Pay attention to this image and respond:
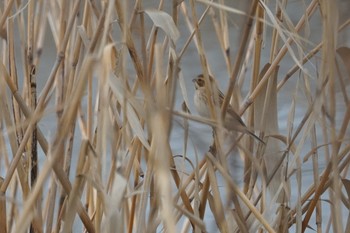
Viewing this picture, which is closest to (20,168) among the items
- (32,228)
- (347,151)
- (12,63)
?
(32,228)

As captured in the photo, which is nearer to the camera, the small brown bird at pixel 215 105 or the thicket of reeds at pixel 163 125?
the thicket of reeds at pixel 163 125

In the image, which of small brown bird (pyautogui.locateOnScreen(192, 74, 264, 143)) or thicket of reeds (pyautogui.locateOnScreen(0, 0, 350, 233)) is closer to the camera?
thicket of reeds (pyautogui.locateOnScreen(0, 0, 350, 233))

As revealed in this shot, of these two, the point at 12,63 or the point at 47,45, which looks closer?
the point at 12,63

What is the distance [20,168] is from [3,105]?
91 millimetres

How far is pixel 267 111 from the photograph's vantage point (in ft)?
2.15

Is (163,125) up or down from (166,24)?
down

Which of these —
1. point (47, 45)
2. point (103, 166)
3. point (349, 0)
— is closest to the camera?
point (103, 166)

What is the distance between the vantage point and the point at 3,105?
59cm

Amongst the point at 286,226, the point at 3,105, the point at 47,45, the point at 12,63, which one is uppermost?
the point at 47,45

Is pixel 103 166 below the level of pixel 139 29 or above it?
below

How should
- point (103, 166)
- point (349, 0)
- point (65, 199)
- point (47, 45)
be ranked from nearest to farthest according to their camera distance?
point (103, 166), point (349, 0), point (65, 199), point (47, 45)

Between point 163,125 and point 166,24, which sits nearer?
point 163,125

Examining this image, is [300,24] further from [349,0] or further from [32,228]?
[32,228]

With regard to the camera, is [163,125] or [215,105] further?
[215,105]
